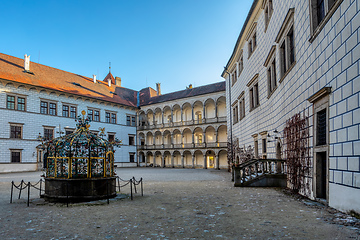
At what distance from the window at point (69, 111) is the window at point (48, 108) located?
55.0 inches

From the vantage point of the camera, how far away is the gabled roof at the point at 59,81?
1331 inches

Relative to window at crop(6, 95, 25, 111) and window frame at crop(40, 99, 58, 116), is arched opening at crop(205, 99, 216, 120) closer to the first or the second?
window frame at crop(40, 99, 58, 116)

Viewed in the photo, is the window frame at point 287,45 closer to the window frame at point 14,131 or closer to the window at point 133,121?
the window frame at point 14,131

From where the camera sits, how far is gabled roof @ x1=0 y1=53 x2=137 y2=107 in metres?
33.8

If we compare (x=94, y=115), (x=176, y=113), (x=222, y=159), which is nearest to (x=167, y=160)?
(x=176, y=113)

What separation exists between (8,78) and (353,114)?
34.5m

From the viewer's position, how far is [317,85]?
8.76m

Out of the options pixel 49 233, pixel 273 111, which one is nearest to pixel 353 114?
pixel 49 233

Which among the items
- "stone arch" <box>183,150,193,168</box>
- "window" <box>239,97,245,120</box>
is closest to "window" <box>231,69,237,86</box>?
"window" <box>239,97,245,120</box>

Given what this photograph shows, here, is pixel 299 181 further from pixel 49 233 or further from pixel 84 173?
pixel 49 233

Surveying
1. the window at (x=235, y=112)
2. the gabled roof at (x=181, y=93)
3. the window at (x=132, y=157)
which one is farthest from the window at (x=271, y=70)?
the window at (x=132, y=157)

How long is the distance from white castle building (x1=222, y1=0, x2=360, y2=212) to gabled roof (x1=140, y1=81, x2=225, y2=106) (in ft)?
81.5

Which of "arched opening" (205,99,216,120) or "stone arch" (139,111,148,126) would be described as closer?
"arched opening" (205,99,216,120)

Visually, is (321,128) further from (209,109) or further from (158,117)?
(158,117)
